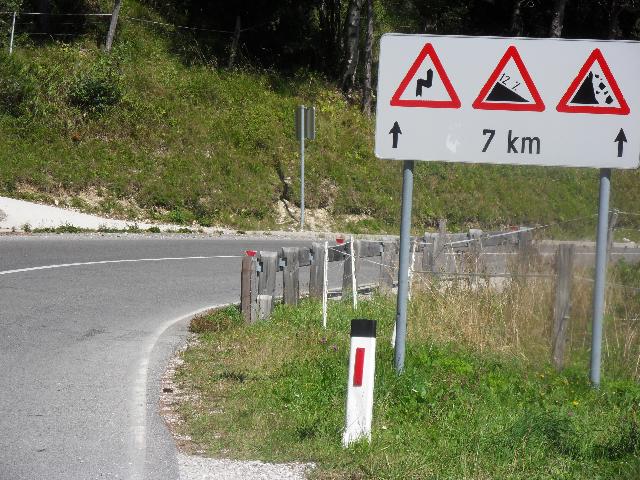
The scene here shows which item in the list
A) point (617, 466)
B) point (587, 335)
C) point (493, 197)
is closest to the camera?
point (617, 466)

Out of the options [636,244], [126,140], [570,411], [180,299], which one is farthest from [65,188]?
[570,411]

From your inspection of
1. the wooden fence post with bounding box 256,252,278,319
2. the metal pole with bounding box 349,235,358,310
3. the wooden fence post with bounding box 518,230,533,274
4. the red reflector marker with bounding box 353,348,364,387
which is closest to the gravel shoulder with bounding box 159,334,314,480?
the red reflector marker with bounding box 353,348,364,387

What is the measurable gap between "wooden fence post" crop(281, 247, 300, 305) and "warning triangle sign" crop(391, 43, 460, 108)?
5.13 m

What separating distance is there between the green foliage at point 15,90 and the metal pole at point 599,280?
2351 centimetres

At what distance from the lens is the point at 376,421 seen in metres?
7.47

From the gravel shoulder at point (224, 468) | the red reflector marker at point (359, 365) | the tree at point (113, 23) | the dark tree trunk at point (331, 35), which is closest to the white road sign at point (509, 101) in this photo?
the red reflector marker at point (359, 365)

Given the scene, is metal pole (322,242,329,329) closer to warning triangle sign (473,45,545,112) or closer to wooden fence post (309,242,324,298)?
wooden fence post (309,242,324,298)

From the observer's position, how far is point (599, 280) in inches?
338

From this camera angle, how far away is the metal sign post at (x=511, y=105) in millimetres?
8516

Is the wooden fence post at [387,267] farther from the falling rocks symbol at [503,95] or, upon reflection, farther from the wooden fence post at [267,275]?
the falling rocks symbol at [503,95]

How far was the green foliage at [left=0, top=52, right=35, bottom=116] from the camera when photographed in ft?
96.1

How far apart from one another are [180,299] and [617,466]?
944 centimetres

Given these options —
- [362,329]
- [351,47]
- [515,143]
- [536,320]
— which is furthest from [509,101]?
[351,47]

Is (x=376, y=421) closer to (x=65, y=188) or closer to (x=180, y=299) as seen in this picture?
(x=180, y=299)
